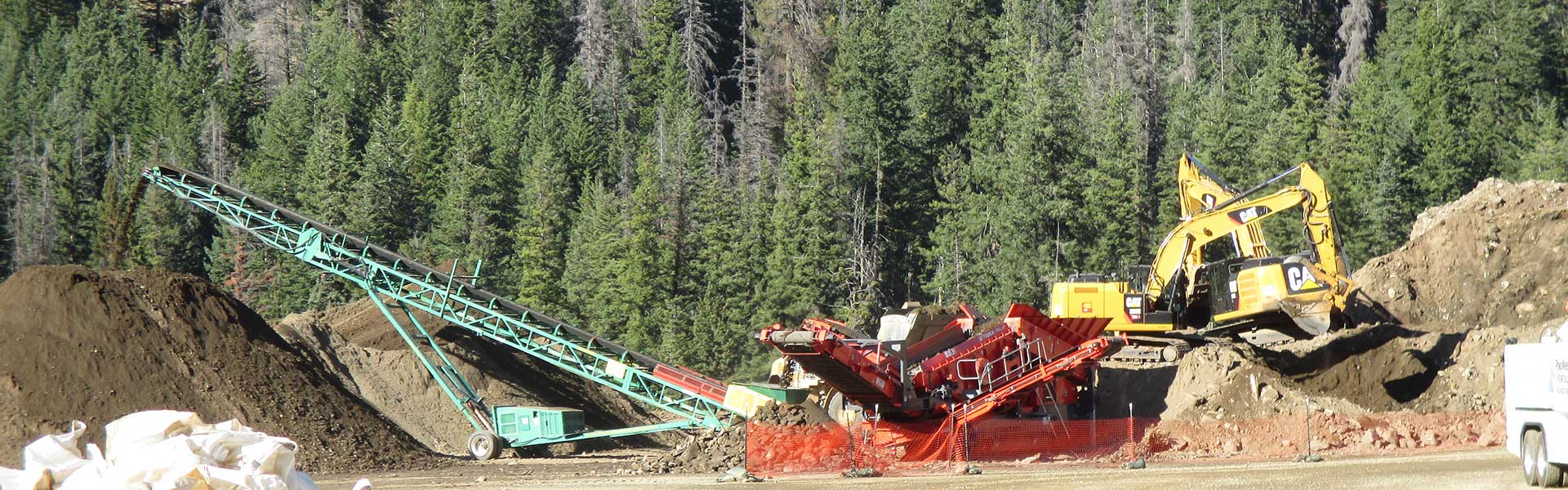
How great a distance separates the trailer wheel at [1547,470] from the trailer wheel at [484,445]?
21.0m

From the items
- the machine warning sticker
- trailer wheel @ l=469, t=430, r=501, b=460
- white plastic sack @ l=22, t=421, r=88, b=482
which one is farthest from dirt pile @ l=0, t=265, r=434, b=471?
the machine warning sticker

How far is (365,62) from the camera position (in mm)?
93875

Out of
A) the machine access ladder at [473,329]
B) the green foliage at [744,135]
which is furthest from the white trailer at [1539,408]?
the green foliage at [744,135]

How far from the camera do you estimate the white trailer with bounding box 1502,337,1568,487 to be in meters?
16.2

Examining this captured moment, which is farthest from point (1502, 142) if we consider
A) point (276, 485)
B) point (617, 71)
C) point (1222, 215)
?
point (276, 485)

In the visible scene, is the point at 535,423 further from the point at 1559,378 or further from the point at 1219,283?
the point at 1559,378

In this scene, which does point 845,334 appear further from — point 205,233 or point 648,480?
point 205,233

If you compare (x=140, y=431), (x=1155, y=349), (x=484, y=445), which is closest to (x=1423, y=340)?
(x=1155, y=349)

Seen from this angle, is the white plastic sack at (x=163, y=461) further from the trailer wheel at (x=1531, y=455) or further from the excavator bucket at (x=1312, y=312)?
the excavator bucket at (x=1312, y=312)

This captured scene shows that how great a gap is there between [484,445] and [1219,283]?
634 inches

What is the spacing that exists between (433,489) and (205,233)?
2413 inches

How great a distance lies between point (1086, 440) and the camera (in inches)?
1067

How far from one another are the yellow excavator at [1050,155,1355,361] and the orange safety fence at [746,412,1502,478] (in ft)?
14.3

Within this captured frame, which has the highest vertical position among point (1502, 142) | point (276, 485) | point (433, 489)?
point (1502, 142)
